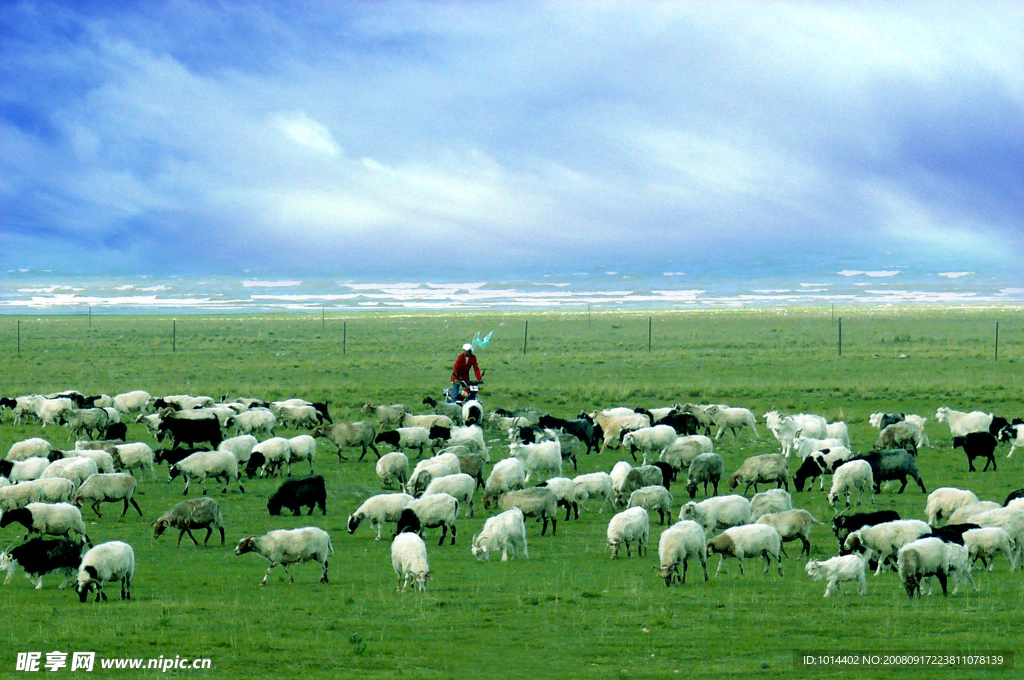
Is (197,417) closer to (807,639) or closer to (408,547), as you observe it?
(408,547)

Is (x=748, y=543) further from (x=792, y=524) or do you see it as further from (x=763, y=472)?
(x=763, y=472)

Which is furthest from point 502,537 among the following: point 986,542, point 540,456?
point 540,456

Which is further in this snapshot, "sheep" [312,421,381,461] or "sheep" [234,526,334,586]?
"sheep" [312,421,381,461]

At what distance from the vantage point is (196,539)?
58.1 ft

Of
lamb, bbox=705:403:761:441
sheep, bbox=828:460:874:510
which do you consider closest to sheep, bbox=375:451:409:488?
sheep, bbox=828:460:874:510

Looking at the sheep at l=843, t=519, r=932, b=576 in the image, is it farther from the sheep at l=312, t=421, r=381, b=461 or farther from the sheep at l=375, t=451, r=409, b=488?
the sheep at l=312, t=421, r=381, b=461

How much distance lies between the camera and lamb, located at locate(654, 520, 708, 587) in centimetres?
1419

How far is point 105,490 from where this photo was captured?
62.6 feet

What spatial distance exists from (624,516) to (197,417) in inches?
593

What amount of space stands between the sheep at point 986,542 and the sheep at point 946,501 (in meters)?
2.14

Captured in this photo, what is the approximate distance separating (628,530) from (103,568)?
22.9 ft

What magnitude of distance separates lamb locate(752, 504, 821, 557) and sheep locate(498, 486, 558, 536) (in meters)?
3.44

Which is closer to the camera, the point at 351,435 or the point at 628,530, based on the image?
the point at 628,530

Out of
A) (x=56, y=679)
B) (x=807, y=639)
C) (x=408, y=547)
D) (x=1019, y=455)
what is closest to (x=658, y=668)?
(x=807, y=639)
